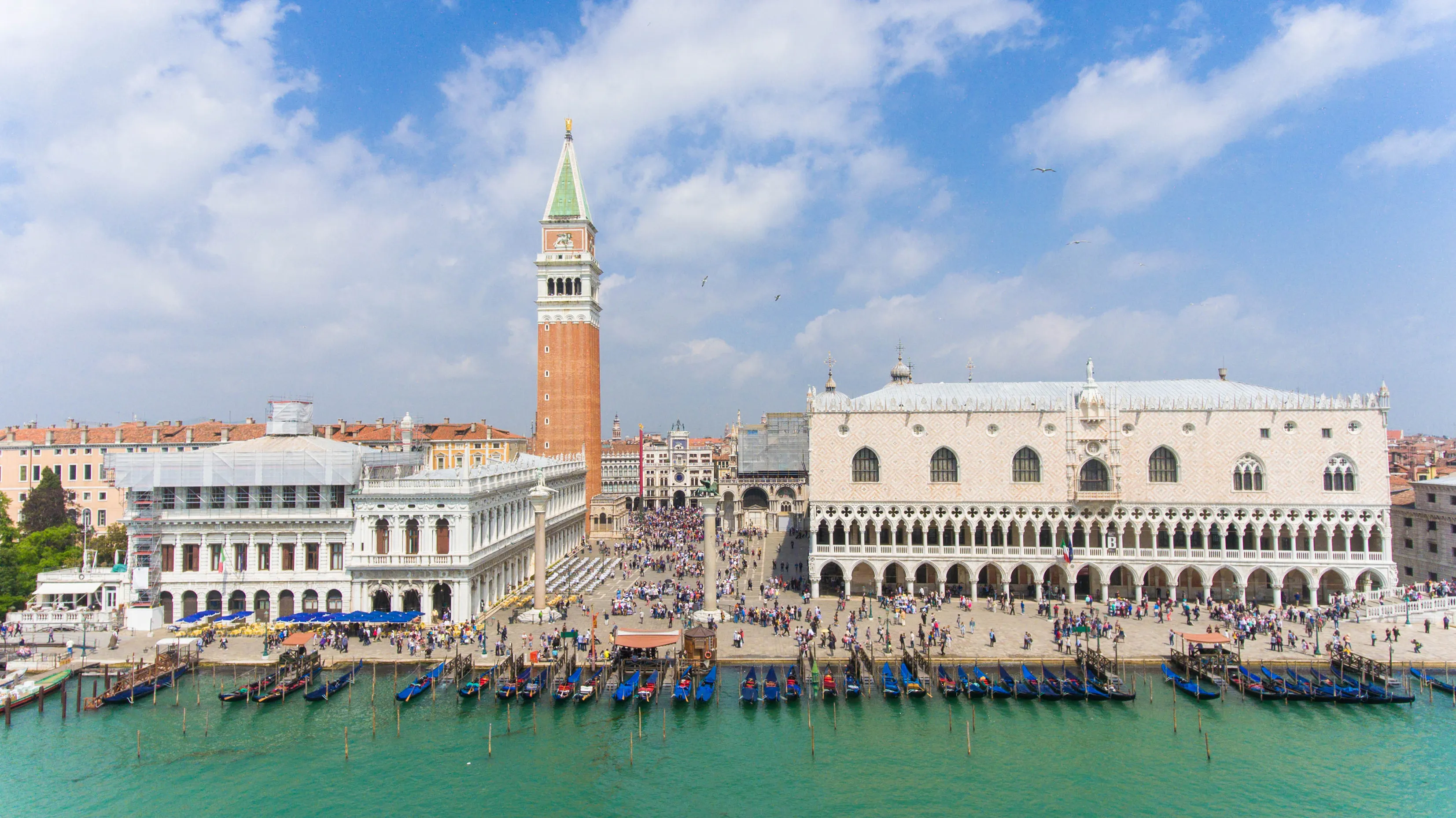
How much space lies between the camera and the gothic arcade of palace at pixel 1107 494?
44.3 meters

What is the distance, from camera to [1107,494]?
45.7 m

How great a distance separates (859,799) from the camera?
24.6 m

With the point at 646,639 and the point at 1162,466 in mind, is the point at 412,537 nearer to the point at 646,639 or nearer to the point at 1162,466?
the point at 646,639

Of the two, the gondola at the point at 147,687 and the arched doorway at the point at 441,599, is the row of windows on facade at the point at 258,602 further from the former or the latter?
the gondola at the point at 147,687

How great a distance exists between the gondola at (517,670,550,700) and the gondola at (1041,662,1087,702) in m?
19.6

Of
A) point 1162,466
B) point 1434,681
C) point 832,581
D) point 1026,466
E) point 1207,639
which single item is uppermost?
point 1026,466

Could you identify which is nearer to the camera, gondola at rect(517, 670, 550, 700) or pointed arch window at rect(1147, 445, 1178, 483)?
gondola at rect(517, 670, 550, 700)

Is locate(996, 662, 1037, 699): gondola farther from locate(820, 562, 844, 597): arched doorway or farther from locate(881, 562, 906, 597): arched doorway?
locate(820, 562, 844, 597): arched doorway

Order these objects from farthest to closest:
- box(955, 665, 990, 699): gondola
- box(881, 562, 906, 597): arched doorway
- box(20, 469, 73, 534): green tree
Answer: box(20, 469, 73, 534): green tree, box(881, 562, 906, 597): arched doorway, box(955, 665, 990, 699): gondola

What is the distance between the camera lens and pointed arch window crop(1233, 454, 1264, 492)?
4500 centimetres

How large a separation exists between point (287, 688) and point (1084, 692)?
3055cm

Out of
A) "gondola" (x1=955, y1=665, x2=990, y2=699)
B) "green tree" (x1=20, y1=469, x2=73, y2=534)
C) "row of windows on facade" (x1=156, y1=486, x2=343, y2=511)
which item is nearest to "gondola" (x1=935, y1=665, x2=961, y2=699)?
"gondola" (x1=955, y1=665, x2=990, y2=699)

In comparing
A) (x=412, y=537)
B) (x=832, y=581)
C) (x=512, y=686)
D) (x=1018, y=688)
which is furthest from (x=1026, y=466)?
(x=412, y=537)

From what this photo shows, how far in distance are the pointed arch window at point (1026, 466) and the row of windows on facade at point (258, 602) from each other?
36.0 meters
